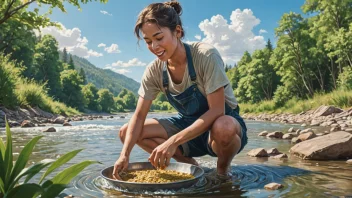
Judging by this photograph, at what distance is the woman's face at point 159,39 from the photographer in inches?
101

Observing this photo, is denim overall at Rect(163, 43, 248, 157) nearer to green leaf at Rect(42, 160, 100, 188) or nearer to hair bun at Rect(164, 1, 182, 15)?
hair bun at Rect(164, 1, 182, 15)

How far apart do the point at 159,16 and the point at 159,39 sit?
17 centimetres

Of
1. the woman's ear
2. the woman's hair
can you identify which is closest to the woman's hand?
the woman's hair

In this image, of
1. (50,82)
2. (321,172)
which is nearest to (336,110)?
(321,172)

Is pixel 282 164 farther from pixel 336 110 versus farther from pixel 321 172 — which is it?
pixel 336 110

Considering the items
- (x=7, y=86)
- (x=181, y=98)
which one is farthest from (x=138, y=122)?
(x=7, y=86)

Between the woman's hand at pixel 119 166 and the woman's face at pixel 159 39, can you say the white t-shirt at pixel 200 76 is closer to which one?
the woman's face at pixel 159 39

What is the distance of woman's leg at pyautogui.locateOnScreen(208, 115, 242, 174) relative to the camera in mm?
2752

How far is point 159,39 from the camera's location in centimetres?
262

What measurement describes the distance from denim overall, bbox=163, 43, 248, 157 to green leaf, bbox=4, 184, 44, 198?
187 centimetres

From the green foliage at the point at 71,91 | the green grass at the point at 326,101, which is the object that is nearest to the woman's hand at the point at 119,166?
the green grass at the point at 326,101

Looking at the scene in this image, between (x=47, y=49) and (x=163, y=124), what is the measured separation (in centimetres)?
5025

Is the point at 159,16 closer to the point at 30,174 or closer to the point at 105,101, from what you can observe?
the point at 30,174

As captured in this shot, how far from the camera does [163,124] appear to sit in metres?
3.37
